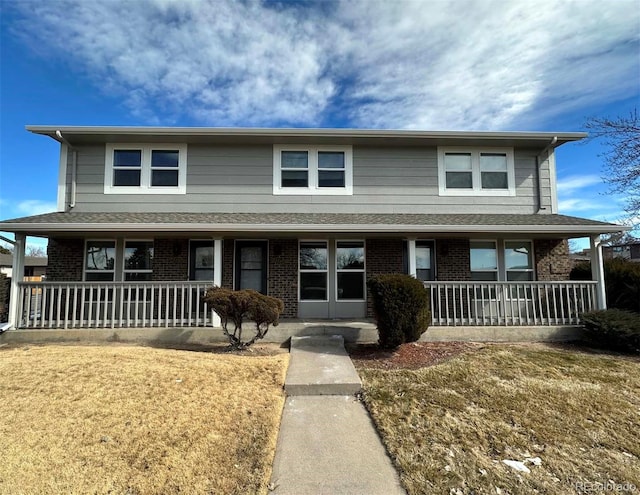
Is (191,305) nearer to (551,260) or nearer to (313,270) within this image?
(313,270)

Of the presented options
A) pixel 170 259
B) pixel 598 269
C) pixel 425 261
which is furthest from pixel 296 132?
pixel 598 269

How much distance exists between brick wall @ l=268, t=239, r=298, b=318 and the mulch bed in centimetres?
256

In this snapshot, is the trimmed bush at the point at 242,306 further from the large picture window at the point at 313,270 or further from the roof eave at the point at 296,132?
the roof eave at the point at 296,132

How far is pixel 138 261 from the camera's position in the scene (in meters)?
9.77

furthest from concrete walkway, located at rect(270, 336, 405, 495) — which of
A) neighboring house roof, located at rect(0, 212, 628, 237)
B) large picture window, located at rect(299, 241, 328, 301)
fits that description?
large picture window, located at rect(299, 241, 328, 301)

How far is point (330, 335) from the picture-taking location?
26.2 feet

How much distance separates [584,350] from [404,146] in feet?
21.9

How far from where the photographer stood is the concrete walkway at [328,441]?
296 cm

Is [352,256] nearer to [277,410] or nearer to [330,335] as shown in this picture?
[330,335]

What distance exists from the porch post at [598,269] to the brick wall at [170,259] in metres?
10.3

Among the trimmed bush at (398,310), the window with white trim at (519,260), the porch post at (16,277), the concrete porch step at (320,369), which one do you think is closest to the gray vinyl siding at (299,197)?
the window with white trim at (519,260)

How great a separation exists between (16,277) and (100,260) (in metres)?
1.90

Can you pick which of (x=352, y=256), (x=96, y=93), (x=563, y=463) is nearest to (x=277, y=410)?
(x=563, y=463)

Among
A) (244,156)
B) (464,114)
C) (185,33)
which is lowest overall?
(244,156)
